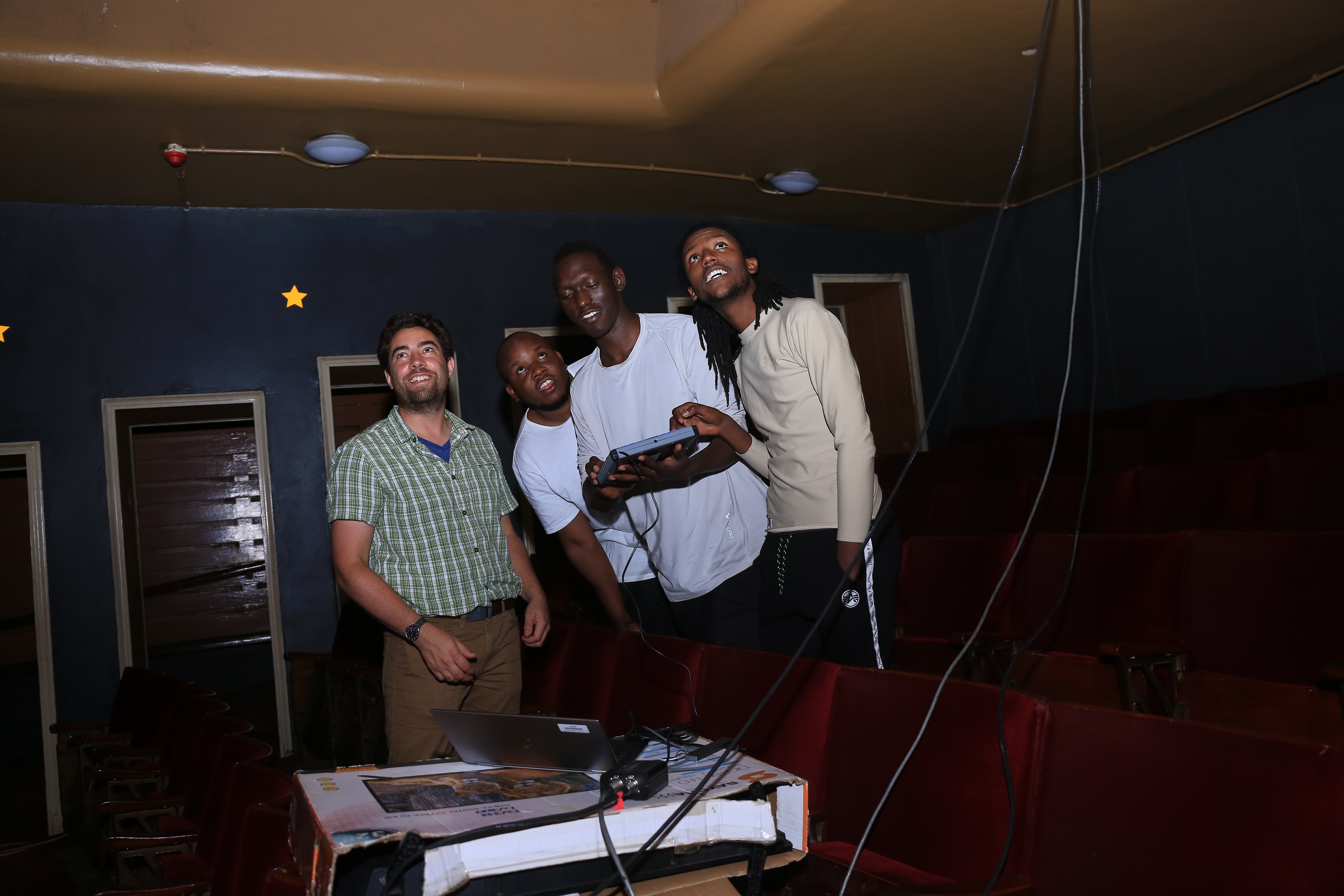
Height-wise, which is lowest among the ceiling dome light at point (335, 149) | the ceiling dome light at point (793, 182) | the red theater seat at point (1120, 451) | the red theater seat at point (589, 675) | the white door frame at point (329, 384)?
the red theater seat at point (589, 675)

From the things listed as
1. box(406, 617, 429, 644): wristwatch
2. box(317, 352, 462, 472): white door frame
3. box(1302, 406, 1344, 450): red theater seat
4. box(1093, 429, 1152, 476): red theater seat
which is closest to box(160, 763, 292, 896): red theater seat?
box(406, 617, 429, 644): wristwatch

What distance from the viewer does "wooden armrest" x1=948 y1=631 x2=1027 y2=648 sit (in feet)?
7.95

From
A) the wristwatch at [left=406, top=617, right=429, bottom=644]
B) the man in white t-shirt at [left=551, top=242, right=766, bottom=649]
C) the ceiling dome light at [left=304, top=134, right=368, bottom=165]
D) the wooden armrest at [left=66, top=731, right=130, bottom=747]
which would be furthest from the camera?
the ceiling dome light at [left=304, top=134, right=368, bottom=165]

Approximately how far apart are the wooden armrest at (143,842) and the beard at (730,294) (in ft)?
6.07

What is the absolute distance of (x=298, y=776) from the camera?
1171 millimetres

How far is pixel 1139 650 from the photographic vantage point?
6.90ft

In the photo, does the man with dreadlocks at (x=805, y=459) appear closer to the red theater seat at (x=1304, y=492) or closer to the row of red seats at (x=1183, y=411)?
the red theater seat at (x=1304, y=492)

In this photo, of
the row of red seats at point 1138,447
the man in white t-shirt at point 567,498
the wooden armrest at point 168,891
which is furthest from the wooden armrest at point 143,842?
the row of red seats at point 1138,447

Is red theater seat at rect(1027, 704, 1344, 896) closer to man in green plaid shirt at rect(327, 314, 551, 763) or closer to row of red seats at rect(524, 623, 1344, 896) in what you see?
row of red seats at rect(524, 623, 1344, 896)

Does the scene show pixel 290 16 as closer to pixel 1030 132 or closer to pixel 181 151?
pixel 181 151

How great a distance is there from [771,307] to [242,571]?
585cm

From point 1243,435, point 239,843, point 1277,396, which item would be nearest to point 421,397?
point 239,843

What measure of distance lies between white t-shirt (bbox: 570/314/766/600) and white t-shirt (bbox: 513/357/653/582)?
0.17 m

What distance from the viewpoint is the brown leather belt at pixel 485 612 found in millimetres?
2072
